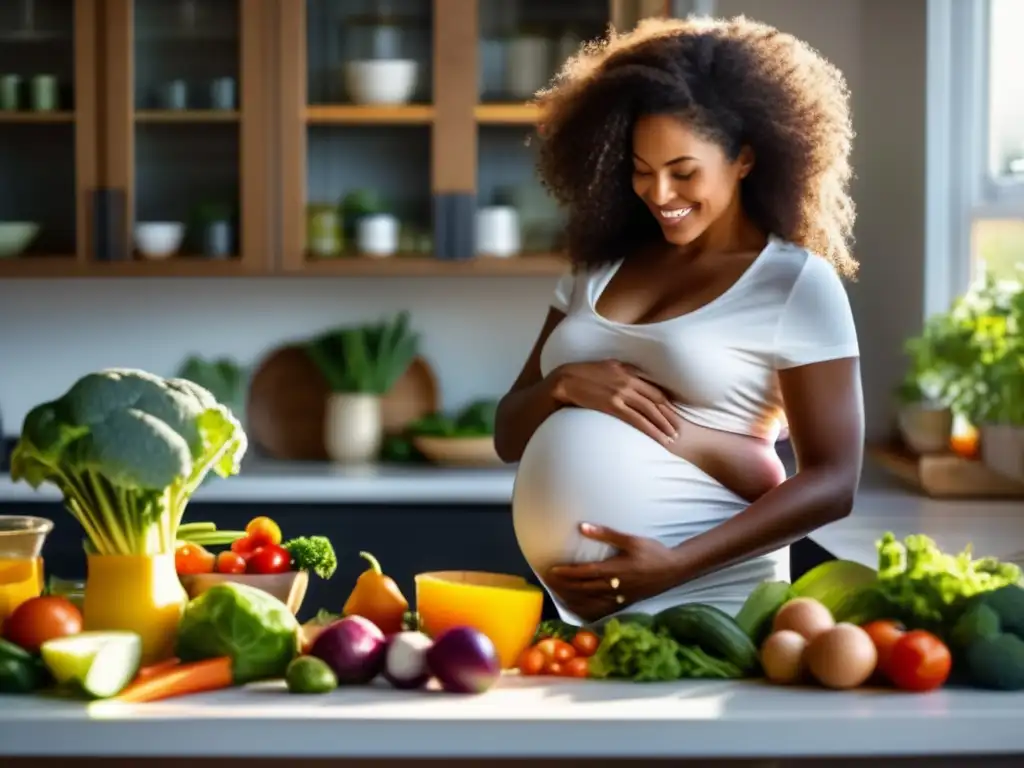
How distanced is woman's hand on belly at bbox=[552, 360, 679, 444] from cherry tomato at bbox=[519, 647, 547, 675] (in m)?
0.38

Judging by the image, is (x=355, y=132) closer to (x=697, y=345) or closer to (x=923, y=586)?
(x=697, y=345)

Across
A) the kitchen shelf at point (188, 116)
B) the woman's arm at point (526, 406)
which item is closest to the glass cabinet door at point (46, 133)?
the kitchen shelf at point (188, 116)

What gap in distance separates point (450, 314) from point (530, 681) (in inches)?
103

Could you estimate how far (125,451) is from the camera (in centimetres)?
139

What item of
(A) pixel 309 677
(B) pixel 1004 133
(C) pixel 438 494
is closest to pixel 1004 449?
(B) pixel 1004 133

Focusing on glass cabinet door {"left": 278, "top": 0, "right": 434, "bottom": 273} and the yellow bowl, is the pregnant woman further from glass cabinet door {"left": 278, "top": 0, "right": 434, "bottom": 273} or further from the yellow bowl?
glass cabinet door {"left": 278, "top": 0, "right": 434, "bottom": 273}

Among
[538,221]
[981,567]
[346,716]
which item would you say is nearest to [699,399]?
[981,567]

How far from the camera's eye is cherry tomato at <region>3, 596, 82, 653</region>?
4.83ft

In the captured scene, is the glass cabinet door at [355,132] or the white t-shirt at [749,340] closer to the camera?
the white t-shirt at [749,340]

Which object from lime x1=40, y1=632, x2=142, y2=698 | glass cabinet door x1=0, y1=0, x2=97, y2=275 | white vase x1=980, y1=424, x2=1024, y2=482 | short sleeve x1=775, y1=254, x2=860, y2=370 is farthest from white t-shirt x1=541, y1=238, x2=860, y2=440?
glass cabinet door x1=0, y1=0, x2=97, y2=275

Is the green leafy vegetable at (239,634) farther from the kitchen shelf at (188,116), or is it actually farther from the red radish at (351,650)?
the kitchen shelf at (188,116)

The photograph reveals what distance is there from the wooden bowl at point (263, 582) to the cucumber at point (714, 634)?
456 millimetres

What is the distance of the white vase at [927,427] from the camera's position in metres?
3.33

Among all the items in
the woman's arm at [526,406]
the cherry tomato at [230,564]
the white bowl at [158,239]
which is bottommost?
the cherry tomato at [230,564]
